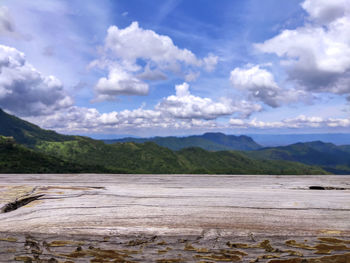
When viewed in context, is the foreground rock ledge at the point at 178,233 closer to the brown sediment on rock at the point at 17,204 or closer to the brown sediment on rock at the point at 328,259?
the brown sediment on rock at the point at 328,259

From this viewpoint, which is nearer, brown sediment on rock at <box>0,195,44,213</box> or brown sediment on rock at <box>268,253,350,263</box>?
brown sediment on rock at <box>268,253,350,263</box>

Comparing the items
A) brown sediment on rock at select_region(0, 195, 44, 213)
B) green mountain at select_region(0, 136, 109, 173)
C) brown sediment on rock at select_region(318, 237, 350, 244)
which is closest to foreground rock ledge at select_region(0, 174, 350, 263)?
brown sediment on rock at select_region(318, 237, 350, 244)

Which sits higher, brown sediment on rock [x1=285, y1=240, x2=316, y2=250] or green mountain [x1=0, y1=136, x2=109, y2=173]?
brown sediment on rock [x1=285, y1=240, x2=316, y2=250]

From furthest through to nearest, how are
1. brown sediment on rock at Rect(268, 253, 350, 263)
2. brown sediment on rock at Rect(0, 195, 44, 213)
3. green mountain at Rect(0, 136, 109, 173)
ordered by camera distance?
green mountain at Rect(0, 136, 109, 173)
brown sediment on rock at Rect(0, 195, 44, 213)
brown sediment on rock at Rect(268, 253, 350, 263)

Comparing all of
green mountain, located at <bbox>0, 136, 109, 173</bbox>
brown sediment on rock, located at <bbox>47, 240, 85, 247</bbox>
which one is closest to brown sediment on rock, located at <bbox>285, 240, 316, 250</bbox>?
brown sediment on rock, located at <bbox>47, 240, 85, 247</bbox>

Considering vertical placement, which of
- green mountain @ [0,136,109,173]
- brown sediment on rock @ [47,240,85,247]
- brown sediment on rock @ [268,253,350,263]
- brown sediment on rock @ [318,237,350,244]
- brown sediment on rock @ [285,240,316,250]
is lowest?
green mountain @ [0,136,109,173]

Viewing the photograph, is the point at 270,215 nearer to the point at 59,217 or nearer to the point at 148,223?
the point at 148,223

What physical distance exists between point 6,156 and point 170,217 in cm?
21935

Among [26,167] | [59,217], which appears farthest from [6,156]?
[59,217]

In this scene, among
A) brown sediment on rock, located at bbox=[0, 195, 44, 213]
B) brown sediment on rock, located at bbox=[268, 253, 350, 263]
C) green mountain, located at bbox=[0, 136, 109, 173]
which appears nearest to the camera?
brown sediment on rock, located at bbox=[268, 253, 350, 263]

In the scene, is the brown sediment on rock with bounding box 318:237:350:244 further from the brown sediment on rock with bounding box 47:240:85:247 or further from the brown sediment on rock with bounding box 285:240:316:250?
the brown sediment on rock with bounding box 47:240:85:247

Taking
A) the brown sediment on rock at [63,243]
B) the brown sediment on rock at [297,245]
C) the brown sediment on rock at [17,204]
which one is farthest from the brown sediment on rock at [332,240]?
the brown sediment on rock at [17,204]

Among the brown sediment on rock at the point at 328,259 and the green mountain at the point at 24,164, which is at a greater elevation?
the brown sediment on rock at the point at 328,259

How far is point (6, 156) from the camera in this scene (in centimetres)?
18000
